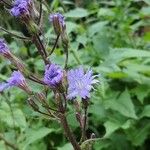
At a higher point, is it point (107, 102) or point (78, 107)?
point (78, 107)

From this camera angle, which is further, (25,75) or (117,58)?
(117,58)

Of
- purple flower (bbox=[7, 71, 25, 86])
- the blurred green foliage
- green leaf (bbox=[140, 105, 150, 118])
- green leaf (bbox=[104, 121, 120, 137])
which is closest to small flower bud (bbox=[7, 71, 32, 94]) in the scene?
purple flower (bbox=[7, 71, 25, 86])

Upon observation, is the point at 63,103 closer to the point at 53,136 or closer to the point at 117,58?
the point at 117,58

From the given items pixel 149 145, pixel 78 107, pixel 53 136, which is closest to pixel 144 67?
pixel 149 145

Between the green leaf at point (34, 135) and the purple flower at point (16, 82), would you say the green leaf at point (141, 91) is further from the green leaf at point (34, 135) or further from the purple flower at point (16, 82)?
the purple flower at point (16, 82)

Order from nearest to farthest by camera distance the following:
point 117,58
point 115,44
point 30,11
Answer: point 30,11 < point 117,58 < point 115,44

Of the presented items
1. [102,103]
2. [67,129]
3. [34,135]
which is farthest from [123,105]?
[67,129]

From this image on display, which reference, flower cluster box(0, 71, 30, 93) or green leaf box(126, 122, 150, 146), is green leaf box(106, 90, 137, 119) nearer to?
green leaf box(126, 122, 150, 146)
